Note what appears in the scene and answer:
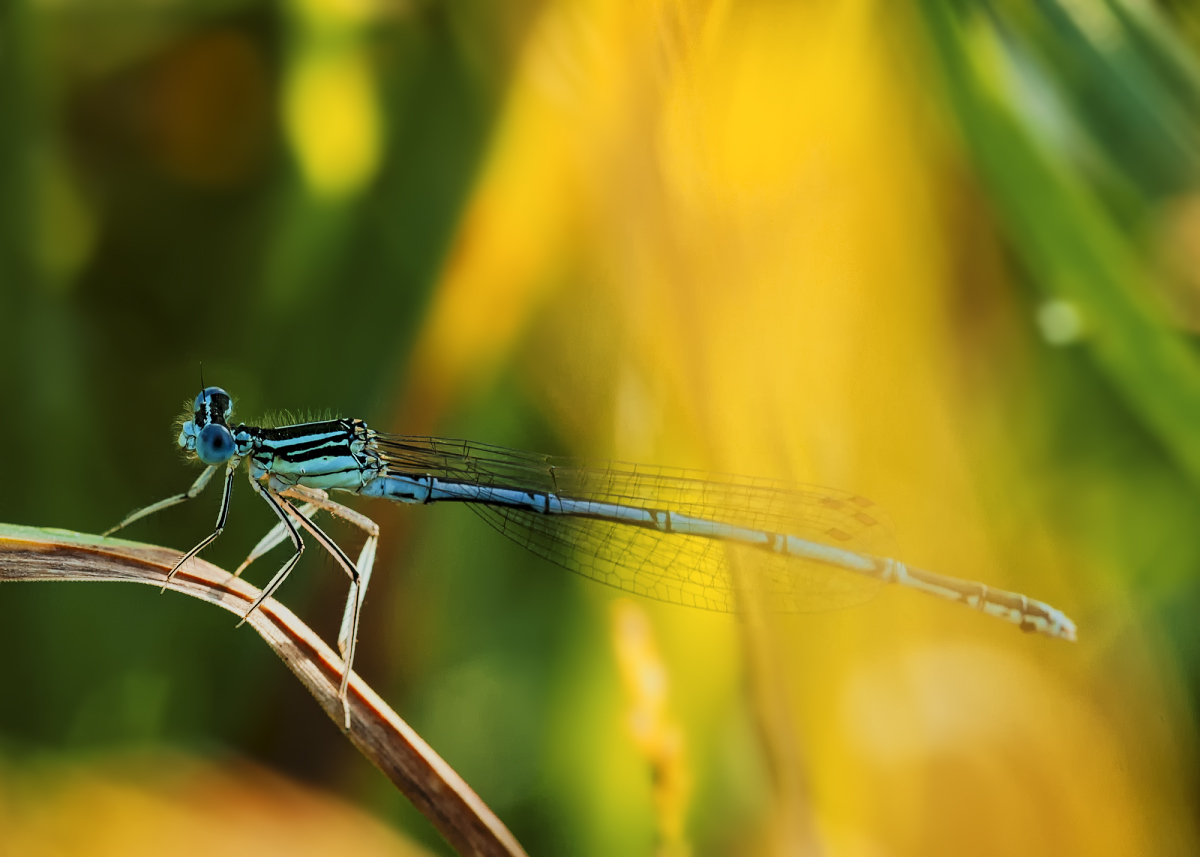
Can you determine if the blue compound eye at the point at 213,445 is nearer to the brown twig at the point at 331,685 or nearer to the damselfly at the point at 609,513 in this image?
the damselfly at the point at 609,513

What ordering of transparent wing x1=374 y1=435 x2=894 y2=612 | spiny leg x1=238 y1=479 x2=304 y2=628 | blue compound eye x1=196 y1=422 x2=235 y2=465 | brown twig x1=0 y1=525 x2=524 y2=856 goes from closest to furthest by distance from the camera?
brown twig x1=0 y1=525 x2=524 y2=856
spiny leg x1=238 y1=479 x2=304 y2=628
blue compound eye x1=196 y1=422 x2=235 y2=465
transparent wing x1=374 y1=435 x2=894 y2=612

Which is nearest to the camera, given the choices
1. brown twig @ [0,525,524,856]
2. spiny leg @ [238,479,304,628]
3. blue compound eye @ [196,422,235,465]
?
brown twig @ [0,525,524,856]

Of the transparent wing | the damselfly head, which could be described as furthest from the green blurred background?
the damselfly head

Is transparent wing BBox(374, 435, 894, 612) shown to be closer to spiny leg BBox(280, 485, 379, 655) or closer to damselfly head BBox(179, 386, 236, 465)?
spiny leg BBox(280, 485, 379, 655)

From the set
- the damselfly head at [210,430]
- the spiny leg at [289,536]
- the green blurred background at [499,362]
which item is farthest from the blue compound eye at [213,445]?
the green blurred background at [499,362]

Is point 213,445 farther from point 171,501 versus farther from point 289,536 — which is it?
point 289,536

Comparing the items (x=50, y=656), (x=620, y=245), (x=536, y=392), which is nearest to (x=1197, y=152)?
(x=620, y=245)

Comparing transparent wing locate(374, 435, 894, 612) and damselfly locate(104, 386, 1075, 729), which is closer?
damselfly locate(104, 386, 1075, 729)

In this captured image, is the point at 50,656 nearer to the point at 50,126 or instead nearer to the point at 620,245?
the point at 50,126
